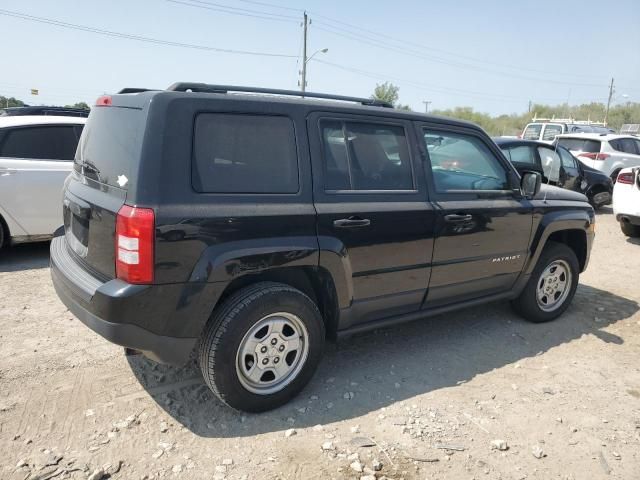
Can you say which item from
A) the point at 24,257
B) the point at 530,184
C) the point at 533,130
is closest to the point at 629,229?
the point at 530,184

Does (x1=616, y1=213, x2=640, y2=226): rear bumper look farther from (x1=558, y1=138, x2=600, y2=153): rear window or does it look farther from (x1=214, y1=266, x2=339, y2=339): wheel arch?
(x1=214, y1=266, x2=339, y2=339): wheel arch

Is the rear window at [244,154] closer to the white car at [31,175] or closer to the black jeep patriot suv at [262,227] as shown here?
the black jeep patriot suv at [262,227]

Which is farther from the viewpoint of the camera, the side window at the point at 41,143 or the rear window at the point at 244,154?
the side window at the point at 41,143

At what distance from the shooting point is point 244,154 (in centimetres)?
277

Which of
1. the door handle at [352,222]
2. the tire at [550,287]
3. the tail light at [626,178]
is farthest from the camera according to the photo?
the tail light at [626,178]

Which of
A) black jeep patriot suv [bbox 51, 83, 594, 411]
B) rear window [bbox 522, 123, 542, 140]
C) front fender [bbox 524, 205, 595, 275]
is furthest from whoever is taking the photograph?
rear window [bbox 522, 123, 542, 140]

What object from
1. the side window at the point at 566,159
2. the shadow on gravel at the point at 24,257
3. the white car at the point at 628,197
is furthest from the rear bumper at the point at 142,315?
the side window at the point at 566,159

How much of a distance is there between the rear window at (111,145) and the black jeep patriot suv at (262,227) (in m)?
0.01

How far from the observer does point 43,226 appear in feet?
18.3

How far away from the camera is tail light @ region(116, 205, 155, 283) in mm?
2400

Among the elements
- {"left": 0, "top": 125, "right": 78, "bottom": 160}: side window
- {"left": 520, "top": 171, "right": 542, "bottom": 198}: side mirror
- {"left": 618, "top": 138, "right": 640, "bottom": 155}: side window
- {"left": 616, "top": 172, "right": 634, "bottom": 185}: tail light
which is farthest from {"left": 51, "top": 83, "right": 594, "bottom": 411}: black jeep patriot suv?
{"left": 618, "top": 138, "right": 640, "bottom": 155}: side window

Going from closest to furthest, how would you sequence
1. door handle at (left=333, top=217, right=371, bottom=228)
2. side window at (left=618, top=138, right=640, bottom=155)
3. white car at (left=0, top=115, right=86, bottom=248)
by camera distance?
1. door handle at (left=333, top=217, right=371, bottom=228)
2. white car at (left=0, top=115, right=86, bottom=248)
3. side window at (left=618, top=138, right=640, bottom=155)

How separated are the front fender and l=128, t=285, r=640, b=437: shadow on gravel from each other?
68 centimetres

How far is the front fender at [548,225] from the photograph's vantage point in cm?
427
